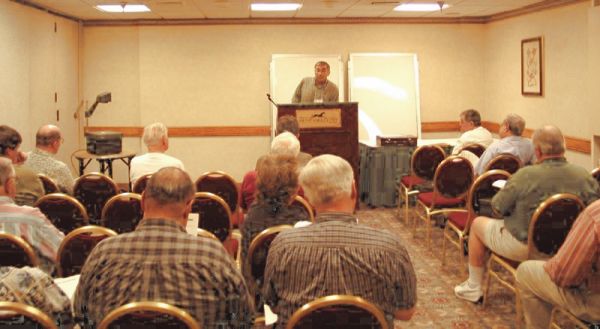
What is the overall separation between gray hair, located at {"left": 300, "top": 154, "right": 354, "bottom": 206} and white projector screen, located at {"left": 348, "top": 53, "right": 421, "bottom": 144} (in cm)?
785

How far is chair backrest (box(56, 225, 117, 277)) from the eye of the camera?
11.0 ft

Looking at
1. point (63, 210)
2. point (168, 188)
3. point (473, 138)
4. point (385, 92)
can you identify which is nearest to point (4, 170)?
point (63, 210)

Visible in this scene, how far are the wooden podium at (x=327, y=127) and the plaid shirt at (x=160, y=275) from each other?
205 inches

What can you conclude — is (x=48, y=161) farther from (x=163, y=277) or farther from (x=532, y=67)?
(x=532, y=67)

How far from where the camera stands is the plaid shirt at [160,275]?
2.38 m

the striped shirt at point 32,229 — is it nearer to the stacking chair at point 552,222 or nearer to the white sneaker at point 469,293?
the stacking chair at point 552,222

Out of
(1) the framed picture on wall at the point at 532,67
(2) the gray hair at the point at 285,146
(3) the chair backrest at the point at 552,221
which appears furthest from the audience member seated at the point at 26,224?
(1) the framed picture on wall at the point at 532,67

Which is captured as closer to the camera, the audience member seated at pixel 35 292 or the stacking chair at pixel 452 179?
the audience member seated at pixel 35 292

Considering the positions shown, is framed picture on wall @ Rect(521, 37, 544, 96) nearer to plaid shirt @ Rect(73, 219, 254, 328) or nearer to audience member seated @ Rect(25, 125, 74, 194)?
audience member seated @ Rect(25, 125, 74, 194)

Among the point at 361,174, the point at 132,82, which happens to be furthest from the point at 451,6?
the point at 132,82

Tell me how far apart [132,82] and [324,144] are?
14.8 ft

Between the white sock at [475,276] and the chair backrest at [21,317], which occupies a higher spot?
the chair backrest at [21,317]

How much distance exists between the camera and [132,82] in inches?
425

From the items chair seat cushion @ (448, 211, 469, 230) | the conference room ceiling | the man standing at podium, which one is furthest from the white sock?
the conference room ceiling
